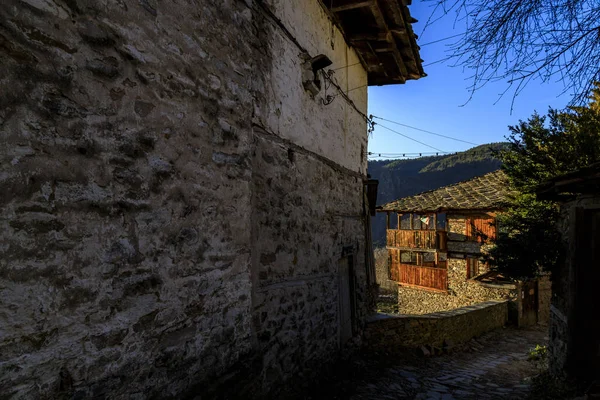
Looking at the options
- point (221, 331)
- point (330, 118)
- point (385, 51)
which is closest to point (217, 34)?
point (221, 331)

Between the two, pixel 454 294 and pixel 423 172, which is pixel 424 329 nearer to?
pixel 454 294

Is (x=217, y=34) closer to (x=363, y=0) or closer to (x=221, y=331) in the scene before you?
(x=221, y=331)

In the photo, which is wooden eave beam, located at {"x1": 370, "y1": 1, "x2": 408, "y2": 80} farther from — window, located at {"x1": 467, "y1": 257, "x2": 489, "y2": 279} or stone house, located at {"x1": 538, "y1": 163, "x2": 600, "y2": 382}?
window, located at {"x1": 467, "y1": 257, "x2": 489, "y2": 279}

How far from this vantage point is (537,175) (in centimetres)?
1057

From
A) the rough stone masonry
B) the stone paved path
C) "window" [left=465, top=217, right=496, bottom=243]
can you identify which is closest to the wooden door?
the stone paved path

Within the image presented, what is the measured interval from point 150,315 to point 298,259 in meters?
2.41

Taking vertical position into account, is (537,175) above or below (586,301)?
above

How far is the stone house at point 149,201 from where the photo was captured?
1.62 m

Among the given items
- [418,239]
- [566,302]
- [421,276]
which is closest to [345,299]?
[566,302]

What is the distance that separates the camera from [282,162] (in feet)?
13.7

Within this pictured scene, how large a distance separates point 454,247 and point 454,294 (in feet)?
7.34

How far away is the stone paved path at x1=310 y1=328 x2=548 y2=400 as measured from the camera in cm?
518

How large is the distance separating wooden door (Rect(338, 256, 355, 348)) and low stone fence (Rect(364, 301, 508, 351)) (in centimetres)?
88

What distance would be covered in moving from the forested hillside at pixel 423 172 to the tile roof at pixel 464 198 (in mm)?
40089
